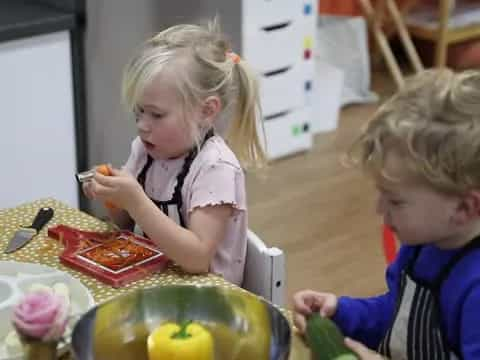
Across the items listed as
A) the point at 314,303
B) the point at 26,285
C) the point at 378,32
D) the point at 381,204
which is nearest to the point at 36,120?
the point at 26,285

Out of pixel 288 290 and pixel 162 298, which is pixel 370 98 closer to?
pixel 288 290

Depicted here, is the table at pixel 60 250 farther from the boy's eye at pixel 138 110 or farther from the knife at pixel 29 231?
the boy's eye at pixel 138 110

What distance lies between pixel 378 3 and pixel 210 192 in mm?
2926

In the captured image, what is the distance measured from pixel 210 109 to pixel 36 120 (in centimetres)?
124

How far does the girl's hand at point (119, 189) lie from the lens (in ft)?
4.45

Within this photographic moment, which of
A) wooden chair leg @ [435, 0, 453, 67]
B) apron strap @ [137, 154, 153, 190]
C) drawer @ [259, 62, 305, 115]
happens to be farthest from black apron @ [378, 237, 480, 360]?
wooden chair leg @ [435, 0, 453, 67]

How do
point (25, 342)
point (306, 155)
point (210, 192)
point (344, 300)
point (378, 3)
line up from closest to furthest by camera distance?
1. point (25, 342)
2. point (344, 300)
3. point (210, 192)
4. point (306, 155)
5. point (378, 3)

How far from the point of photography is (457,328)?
1.06 m

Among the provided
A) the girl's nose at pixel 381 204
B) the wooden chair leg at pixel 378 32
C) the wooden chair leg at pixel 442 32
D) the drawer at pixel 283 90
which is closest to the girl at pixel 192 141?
the girl's nose at pixel 381 204

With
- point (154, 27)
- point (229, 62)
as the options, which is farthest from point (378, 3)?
point (229, 62)

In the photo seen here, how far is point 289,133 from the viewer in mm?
3654

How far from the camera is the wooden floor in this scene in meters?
2.69

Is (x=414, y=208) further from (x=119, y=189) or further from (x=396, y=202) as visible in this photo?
(x=119, y=189)

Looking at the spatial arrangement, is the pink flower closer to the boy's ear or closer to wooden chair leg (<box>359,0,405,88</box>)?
the boy's ear
